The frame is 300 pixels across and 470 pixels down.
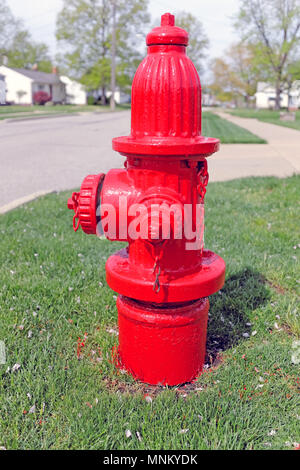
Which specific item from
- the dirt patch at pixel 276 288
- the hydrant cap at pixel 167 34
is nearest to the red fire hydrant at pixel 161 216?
the hydrant cap at pixel 167 34

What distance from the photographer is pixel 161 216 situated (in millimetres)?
1967

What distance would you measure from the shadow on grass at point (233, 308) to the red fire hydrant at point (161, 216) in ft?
1.17

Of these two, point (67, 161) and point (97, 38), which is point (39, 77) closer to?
point (97, 38)

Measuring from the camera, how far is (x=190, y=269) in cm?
222

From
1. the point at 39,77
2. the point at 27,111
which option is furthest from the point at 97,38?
the point at 27,111

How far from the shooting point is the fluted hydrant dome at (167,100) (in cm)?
196

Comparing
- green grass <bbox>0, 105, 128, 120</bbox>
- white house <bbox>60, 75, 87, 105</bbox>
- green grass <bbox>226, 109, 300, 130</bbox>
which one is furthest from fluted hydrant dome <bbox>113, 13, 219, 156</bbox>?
white house <bbox>60, 75, 87, 105</bbox>

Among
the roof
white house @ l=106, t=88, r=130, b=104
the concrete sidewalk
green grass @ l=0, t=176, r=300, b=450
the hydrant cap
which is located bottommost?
green grass @ l=0, t=176, r=300, b=450

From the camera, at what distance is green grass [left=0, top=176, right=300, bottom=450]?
188 centimetres

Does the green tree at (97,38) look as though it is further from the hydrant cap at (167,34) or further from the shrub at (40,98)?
the hydrant cap at (167,34)

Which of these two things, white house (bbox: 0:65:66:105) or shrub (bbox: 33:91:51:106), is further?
shrub (bbox: 33:91:51:106)

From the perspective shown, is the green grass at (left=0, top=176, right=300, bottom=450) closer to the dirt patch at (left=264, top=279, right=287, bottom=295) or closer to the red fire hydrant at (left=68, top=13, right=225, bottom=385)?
the dirt patch at (left=264, top=279, right=287, bottom=295)

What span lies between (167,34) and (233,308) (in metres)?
1.78

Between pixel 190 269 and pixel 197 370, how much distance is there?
57 centimetres
